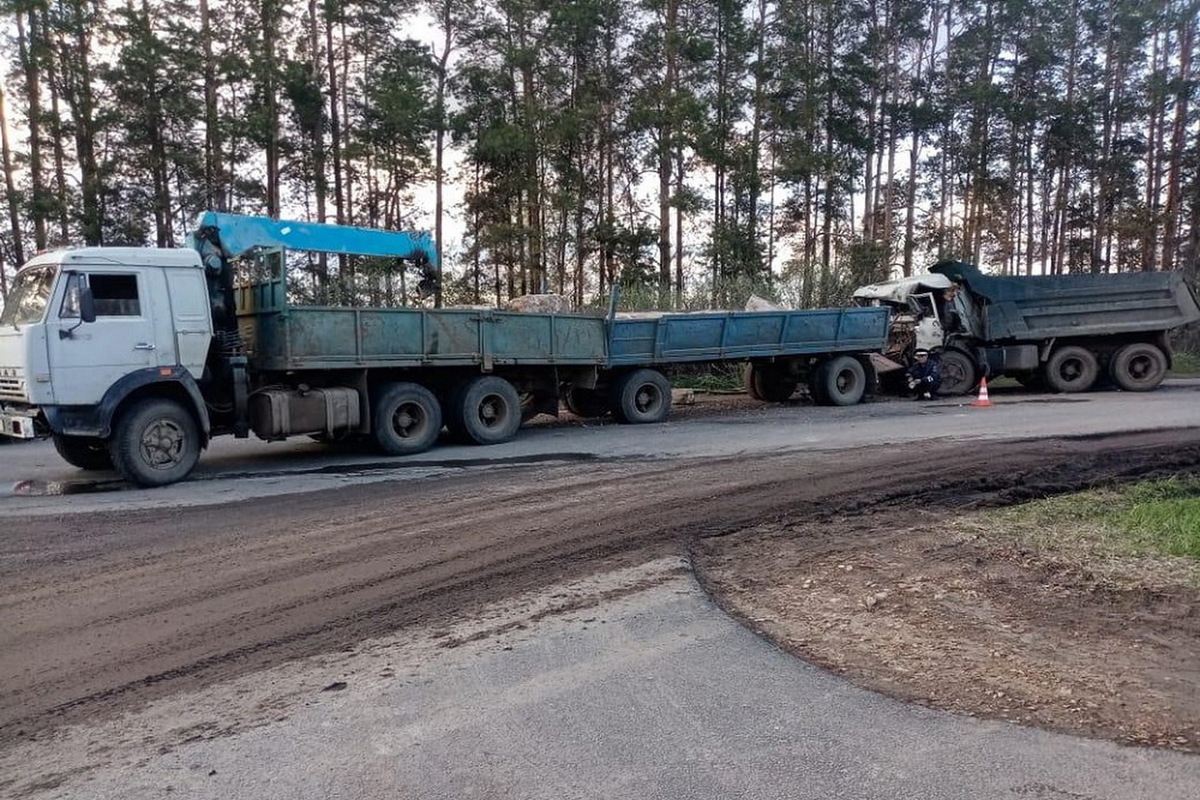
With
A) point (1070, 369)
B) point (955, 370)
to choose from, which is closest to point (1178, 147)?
point (1070, 369)

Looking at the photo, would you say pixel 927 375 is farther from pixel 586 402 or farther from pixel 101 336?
pixel 101 336

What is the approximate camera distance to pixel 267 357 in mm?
11172

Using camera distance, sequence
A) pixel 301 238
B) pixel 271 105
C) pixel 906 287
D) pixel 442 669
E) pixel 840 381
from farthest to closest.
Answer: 1. pixel 271 105
2. pixel 906 287
3. pixel 840 381
4. pixel 301 238
5. pixel 442 669

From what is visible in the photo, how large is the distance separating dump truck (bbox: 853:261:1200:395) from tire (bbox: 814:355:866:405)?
5.77 feet

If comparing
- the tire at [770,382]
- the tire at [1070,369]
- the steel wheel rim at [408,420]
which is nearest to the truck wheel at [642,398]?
the tire at [770,382]

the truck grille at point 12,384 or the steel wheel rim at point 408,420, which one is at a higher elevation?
the truck grille at point 12,384

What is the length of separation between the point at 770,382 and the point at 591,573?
13.7m

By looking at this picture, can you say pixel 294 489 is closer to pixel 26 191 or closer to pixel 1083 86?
pixel 26 191

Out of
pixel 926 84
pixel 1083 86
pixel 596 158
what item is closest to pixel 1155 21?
pixel 1083 86

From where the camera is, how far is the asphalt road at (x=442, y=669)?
3232 mm

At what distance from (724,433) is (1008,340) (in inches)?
390

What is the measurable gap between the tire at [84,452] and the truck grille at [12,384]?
712 mm

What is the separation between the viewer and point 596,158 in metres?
31.8

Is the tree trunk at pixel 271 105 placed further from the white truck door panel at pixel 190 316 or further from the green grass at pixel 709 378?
the white truck door panel at pixel 190 316
